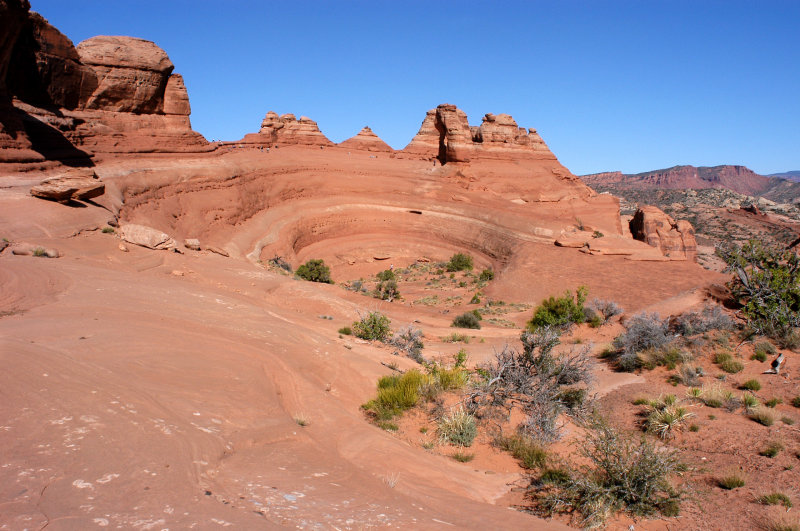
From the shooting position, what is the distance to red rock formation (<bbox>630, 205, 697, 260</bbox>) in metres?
31.8

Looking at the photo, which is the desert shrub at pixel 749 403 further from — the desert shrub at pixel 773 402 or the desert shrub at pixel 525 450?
the desert shrub at pixel 525 450

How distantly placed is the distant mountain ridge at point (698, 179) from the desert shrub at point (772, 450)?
154477 millimetres

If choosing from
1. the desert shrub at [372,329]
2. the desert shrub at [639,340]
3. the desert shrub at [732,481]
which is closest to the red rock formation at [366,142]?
the desert shrub at [372,329]

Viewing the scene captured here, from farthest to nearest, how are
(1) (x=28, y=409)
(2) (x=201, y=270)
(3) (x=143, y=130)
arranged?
(3) (x=143, y=130)
(2) (x=201, y=270)
(1) (x=28, y=409)

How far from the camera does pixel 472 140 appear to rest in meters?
42.8

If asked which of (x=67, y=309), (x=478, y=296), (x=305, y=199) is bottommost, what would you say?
(x=478, y=296)

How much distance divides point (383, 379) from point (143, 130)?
26.2 m

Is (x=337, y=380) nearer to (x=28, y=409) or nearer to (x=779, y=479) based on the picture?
(x=28, y=409)

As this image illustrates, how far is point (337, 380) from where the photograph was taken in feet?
26.0

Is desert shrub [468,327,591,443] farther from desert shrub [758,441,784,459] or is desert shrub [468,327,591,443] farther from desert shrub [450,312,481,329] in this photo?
desert shrub [450,312,481,329]

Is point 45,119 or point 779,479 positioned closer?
point 779,479

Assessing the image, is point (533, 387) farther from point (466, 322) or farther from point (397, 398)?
point (466, 322)

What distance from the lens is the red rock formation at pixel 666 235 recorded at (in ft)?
104

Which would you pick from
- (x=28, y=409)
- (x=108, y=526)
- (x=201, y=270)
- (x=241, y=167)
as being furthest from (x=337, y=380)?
(x=241, y=167)
